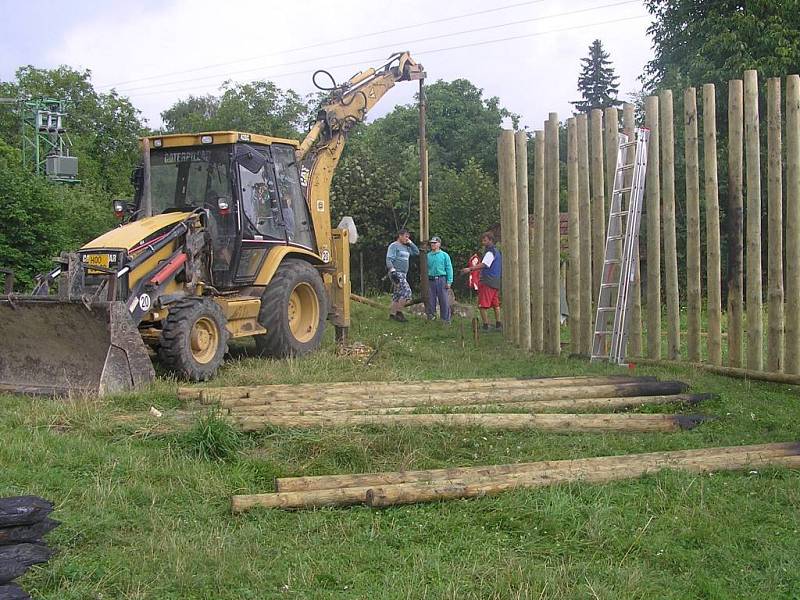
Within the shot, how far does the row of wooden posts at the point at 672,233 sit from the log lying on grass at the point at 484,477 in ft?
10.1

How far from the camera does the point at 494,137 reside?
37.4 m

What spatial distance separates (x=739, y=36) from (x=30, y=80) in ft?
114

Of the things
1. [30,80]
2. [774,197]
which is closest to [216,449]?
[774,197]

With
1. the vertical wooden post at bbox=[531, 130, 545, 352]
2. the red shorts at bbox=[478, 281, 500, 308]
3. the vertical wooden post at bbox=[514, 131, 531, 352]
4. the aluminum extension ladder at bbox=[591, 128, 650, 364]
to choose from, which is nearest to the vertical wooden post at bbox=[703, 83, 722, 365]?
the aluminum extension ladder at bbox=[591, 128, 650, 364]

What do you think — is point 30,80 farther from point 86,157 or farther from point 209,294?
point 209,294

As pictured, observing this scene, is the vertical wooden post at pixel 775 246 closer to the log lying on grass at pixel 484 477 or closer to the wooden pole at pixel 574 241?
the wooden pole at pixel 574 241

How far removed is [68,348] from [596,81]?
42.3m

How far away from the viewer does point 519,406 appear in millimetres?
7426

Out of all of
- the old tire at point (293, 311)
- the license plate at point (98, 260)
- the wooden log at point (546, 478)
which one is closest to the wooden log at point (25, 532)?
the wooden log at point (546, 478)

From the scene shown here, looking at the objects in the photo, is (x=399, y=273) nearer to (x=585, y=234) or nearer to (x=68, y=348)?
(x=585, y=234)

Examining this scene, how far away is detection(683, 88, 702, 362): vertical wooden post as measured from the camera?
9.40 meters

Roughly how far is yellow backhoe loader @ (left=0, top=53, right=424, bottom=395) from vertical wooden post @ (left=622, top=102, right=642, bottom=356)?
4013 millimetres

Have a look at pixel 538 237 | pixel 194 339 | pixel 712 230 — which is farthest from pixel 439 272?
pixel 194 339

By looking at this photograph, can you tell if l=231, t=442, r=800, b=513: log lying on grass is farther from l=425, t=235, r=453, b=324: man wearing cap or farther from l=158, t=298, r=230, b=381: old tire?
l=425, t=235, r=453, b=324: man wearing cap
